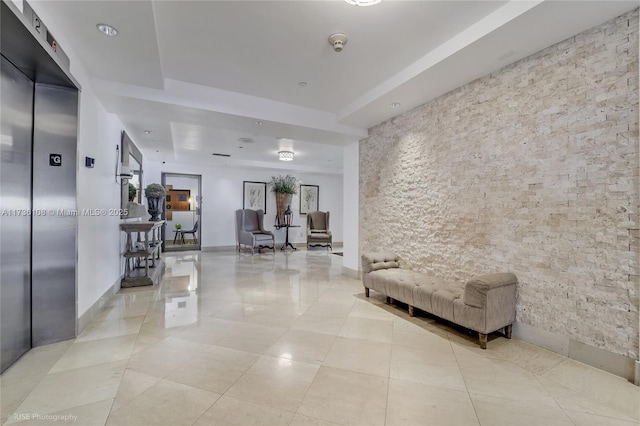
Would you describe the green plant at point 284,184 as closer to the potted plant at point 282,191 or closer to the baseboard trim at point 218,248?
the potted plant at point 282,191

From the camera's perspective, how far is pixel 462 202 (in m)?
3.43

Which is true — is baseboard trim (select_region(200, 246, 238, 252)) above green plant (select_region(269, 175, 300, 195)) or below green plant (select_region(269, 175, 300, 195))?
below

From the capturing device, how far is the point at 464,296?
2.79 metres

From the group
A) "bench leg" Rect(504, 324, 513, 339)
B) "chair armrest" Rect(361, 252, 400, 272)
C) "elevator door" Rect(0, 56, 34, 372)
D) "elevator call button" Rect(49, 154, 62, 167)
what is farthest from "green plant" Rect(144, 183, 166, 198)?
"bench leg" Rect(504, 324, 513, 339)

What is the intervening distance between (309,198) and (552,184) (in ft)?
28.1

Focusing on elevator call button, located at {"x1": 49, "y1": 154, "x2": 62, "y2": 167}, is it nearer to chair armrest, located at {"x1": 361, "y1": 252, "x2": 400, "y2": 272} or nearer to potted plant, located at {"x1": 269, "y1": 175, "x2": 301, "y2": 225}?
chair armrest, located at {"x1": 361, "y1": 252, "x2": 400, "y2": 272}

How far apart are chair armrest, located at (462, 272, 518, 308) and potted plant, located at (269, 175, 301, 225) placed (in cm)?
769

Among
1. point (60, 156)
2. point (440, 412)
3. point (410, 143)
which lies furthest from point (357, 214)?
point (60, 156)

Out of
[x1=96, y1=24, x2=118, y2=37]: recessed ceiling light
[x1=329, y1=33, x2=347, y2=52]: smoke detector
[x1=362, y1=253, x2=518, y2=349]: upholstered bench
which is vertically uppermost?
[x1=329, y1=33, x2=347, y2=52]: smoke detector

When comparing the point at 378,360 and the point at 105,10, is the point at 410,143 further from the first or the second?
the point at 105,10

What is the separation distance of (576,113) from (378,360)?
266cm

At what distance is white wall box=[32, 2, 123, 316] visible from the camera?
2.88 meters

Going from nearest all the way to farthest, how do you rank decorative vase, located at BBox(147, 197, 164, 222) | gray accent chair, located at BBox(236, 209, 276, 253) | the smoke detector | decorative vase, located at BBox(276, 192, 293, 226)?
the smoke detector, decorative vase, located at BBox(147, 197, 164, 222), gray accent chair, located at BBox(236, 209, 276, 253), decorative vase, located at BBox(276, 192, 293, 226)

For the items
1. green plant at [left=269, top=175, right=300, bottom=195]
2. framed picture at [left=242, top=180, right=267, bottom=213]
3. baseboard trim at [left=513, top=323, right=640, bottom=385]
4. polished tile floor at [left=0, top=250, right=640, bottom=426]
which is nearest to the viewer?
polished tile floor at [left=0, top=250, right=640, bottom=426]
